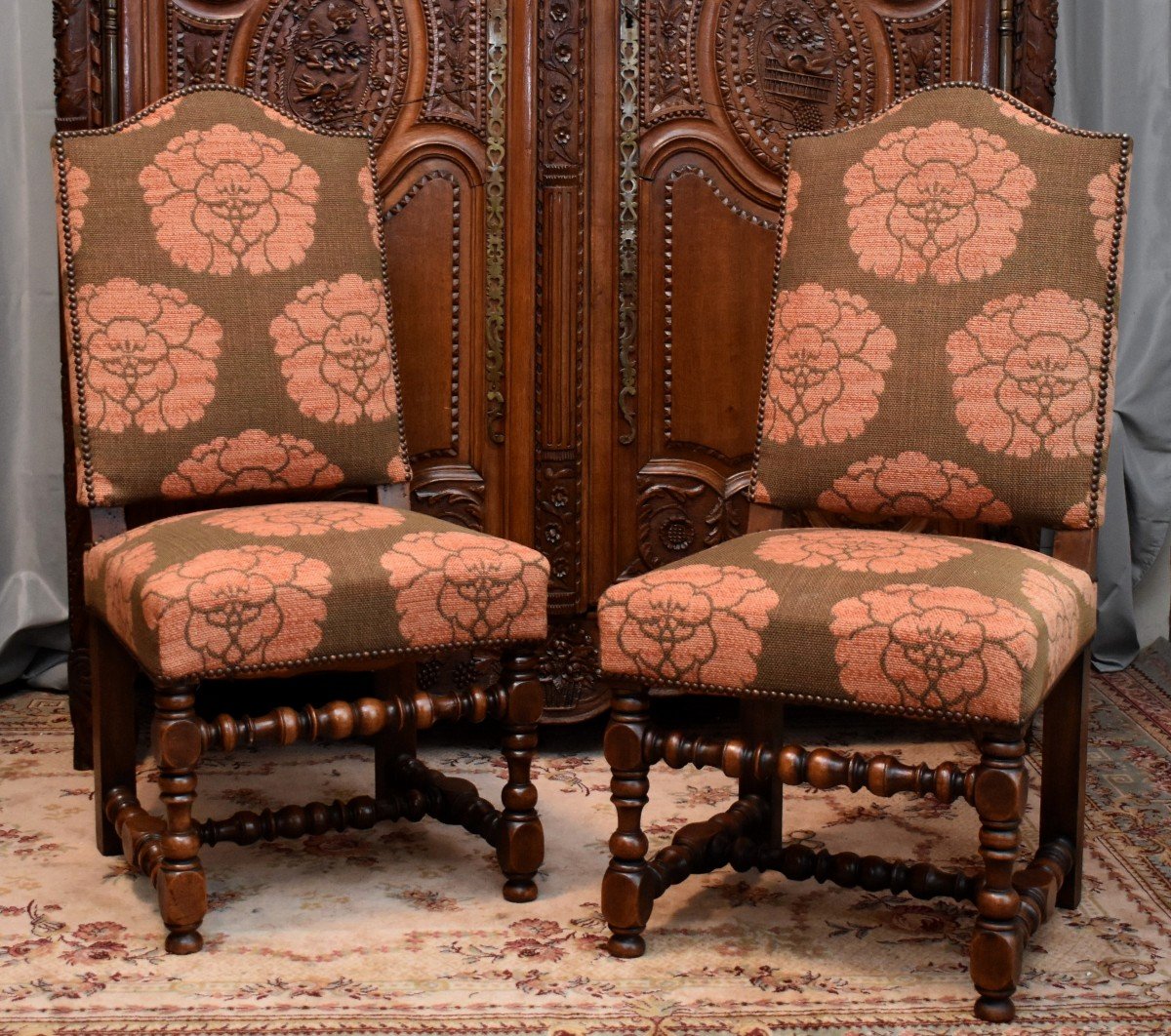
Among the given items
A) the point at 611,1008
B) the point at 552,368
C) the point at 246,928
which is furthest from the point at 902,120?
the point at 246,928

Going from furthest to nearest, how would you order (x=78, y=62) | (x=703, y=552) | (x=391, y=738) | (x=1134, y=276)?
(x=1134, y=276), (x=78, y=62), (x=391, y=738), (x=703, y=552)

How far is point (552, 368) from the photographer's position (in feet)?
9.14

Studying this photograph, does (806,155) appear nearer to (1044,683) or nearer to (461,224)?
(461,224)

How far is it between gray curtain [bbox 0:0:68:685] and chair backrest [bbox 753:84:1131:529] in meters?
1.76

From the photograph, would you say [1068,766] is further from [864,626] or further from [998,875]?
[864,626]

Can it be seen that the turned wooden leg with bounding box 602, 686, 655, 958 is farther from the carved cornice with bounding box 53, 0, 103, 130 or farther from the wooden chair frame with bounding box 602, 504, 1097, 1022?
the carved cornice with bounding box 53, 0, 103, 130

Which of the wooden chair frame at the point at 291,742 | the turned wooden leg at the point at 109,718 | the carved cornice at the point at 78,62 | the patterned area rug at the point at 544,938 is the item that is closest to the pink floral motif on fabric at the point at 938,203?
the wooden chair frame at the point at 291,742

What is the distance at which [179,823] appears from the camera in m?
1.95

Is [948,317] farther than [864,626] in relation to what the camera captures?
Yes

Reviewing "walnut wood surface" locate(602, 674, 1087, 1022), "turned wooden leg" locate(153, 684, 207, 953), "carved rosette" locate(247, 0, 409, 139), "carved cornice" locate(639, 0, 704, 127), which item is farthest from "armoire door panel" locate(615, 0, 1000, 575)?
"turned wooden leg" locate(153, 684, 207, 953)

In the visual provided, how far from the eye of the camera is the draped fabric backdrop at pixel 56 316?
318cm

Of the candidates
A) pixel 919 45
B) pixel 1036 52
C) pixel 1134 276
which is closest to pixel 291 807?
pixel 919 45

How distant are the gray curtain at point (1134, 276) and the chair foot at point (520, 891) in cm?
182

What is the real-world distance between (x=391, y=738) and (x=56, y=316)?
1378mm
